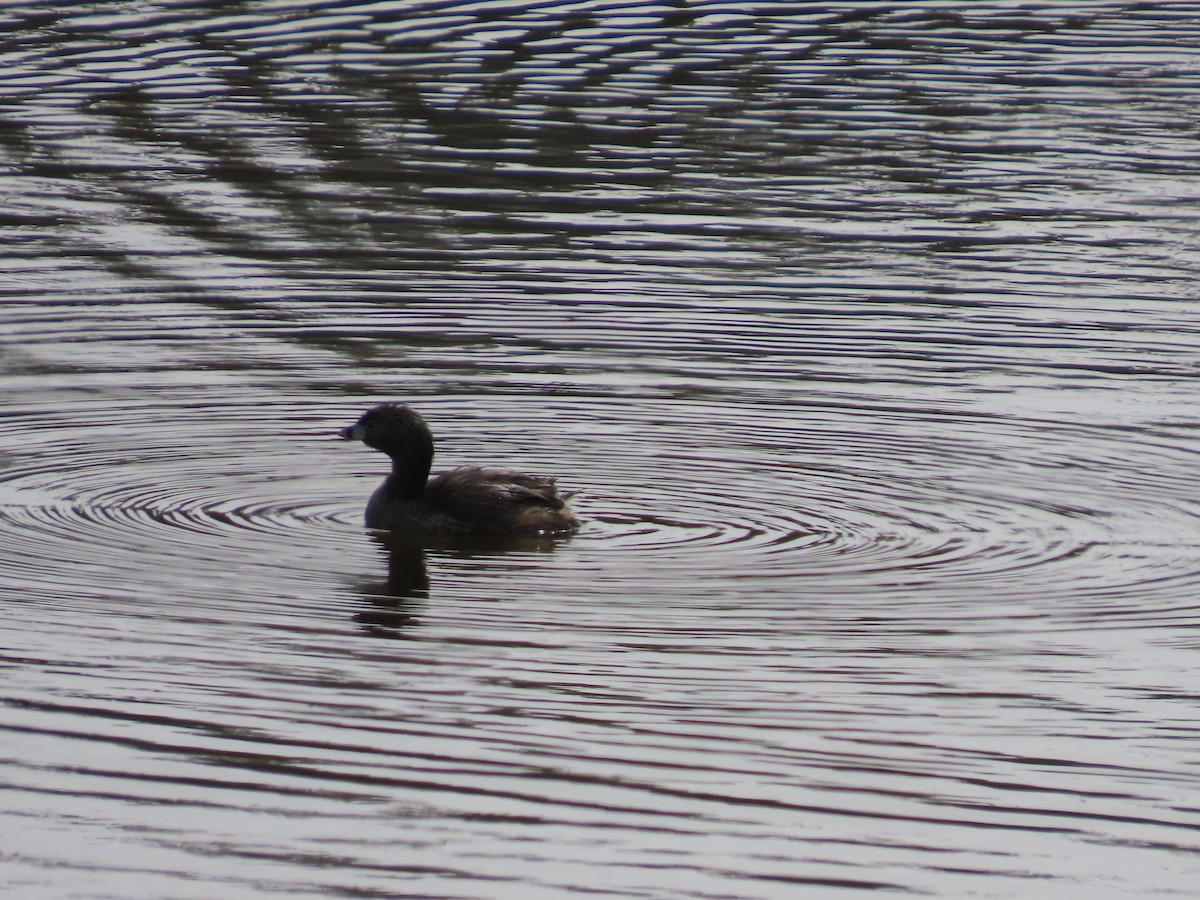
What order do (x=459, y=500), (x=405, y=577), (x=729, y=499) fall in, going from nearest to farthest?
1. (x=405, y=577)
2. (x=459, y=500)
3. (x=729, y=499)

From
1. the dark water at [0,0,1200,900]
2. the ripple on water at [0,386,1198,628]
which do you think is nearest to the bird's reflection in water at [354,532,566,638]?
the dark water at [0,0,1200,900]

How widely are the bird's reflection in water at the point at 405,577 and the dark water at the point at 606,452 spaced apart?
0.05 metres

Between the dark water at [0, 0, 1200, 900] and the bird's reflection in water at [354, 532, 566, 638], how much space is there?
5cm

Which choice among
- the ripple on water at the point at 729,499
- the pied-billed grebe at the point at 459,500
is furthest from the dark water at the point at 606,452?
the pied-billed grebe at the point at 459,500

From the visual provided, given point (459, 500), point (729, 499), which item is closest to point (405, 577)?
point (459, 500)

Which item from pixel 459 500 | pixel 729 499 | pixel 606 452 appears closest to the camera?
pixel 459 500

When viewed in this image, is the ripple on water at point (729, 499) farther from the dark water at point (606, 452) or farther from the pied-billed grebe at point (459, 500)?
the pied-billed grebe at point (459, 500)

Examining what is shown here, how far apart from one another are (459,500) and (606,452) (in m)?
1.43

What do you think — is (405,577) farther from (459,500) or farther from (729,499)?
(729,499)

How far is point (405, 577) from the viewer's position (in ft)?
35.4

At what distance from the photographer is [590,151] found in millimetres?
20656

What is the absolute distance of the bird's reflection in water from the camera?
9.59m

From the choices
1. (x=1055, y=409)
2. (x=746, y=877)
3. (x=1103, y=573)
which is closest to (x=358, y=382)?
(x=1055, y=409)

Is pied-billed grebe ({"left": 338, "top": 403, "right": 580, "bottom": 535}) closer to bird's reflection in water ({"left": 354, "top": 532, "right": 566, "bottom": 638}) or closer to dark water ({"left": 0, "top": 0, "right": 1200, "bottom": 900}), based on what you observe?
bird's reflection in water ({"left": 354, "top": 532, "right": 566, "bottom": 638})
